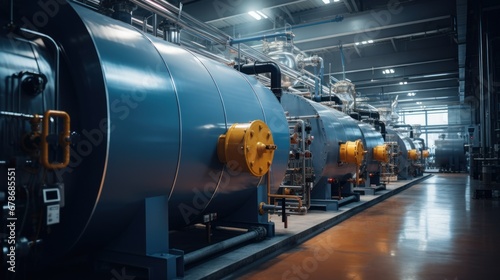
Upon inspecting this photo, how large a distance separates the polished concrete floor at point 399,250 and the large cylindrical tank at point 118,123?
3.92 feet

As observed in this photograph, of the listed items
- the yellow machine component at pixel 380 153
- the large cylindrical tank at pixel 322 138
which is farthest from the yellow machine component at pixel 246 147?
the yellow machine component at pixel 380 153

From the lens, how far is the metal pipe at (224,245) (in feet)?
10.8

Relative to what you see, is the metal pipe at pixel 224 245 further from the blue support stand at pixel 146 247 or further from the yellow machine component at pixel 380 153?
the yellow machine component at pixel 380 153

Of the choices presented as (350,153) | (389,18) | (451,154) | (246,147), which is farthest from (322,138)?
(451,154)

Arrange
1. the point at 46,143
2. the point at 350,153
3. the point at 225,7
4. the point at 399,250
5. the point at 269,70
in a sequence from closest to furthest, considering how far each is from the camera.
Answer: the point at 46,143
the point at 399,250
the point at 269,70
the point at 350,153
the point at 225,7

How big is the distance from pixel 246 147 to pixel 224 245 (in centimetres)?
100

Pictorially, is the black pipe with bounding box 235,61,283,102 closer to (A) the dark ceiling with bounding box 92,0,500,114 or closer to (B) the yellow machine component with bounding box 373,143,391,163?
(A) the dark ceiling with bounding box 92,0,500,114

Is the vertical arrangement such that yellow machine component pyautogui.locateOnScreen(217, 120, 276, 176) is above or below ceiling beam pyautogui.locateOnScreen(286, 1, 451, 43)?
below

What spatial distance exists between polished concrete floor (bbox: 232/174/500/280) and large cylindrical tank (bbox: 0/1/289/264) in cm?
119

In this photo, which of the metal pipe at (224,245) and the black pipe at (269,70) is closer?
the metal pipe at (224,245)

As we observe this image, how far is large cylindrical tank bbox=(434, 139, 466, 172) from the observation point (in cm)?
2161

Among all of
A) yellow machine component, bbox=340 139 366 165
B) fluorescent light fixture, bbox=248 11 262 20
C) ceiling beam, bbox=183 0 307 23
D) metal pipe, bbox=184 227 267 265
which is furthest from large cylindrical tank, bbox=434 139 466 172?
metal pipe, bbox=184 227 267 265

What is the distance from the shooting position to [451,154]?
71.5ft

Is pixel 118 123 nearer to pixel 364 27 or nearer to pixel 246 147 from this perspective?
pixel 246 147
